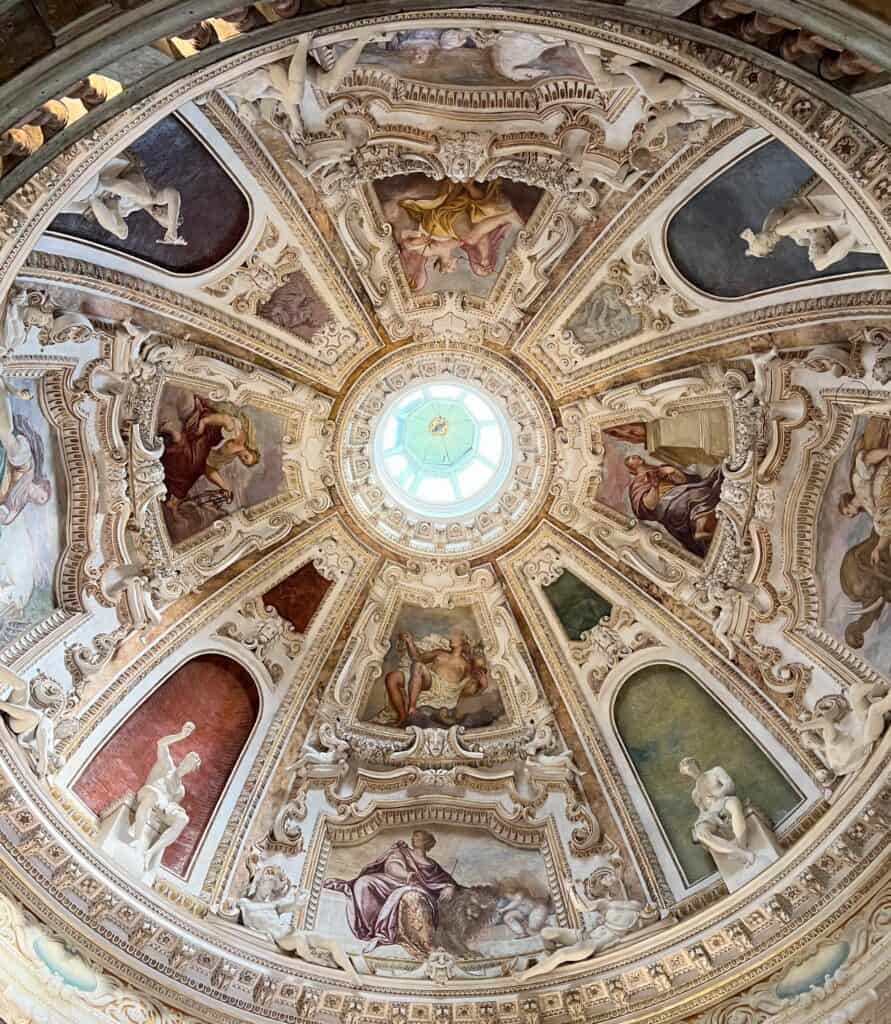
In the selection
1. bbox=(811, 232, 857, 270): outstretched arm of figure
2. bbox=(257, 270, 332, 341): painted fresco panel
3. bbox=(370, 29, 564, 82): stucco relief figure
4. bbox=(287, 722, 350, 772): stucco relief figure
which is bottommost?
bbox=(287, 722, 350, 772): stucco relief figure

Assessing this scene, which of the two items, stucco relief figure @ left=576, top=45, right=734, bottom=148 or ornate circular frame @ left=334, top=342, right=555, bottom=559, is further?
ornate circular frame @ left=334, top=342, right=555, bottom=559

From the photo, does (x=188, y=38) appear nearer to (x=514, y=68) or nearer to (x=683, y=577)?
(x=514, y=68)

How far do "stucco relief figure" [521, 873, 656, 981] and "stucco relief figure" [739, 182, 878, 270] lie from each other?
25.5ft

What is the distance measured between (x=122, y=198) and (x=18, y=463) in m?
3.41

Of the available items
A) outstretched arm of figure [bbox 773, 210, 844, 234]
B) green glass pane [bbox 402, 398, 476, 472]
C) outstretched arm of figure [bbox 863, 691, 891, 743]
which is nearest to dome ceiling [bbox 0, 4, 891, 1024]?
outstretched arm of figure [bbox 773, 210, 844, 234]

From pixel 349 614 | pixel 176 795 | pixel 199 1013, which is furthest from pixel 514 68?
pixel 199 1013

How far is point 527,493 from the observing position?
1825 cm

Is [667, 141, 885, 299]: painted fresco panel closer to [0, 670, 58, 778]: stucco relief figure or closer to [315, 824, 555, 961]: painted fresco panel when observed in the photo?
[315, 824, 555, 961]: painted fresco panel

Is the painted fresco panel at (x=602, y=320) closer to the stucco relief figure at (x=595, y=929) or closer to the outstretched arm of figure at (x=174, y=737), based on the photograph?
the stucco relief figure at (x=595, y=929)

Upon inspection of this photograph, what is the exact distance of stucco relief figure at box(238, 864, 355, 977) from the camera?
44.7ft

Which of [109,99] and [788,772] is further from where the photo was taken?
[788,772]

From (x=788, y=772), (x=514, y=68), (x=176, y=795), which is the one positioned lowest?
(x=788, y=772)

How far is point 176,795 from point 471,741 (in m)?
4.36

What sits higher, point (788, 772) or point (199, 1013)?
point (788, 772)
